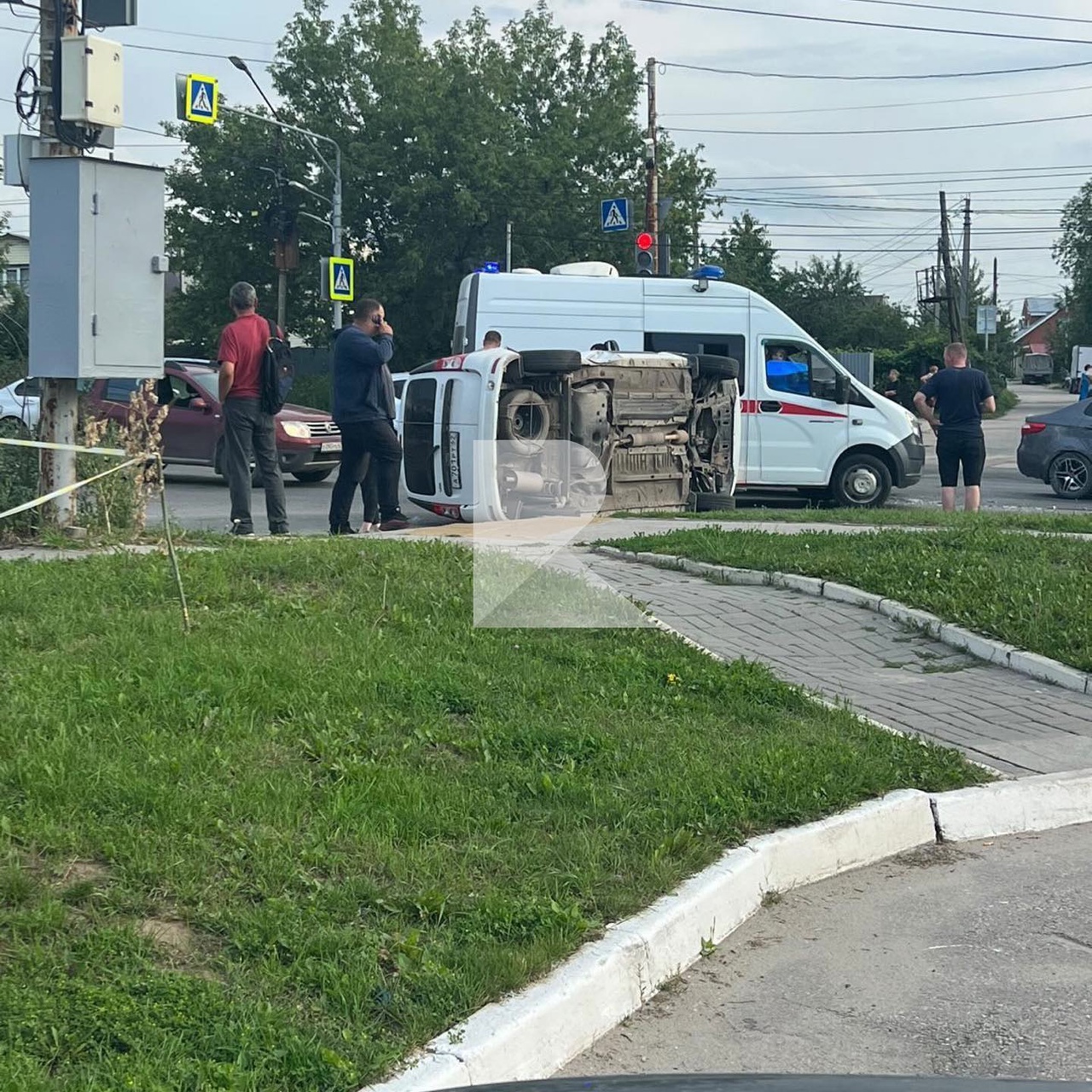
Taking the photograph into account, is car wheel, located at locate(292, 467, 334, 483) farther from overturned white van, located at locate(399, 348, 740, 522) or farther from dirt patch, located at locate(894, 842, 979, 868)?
dirt patch, located at locate(894, 842, 979, 868)

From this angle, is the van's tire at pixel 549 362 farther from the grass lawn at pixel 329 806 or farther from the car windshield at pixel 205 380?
the car windshield at pixel 205 380

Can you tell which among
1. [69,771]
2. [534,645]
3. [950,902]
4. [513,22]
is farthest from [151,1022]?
[513,22]

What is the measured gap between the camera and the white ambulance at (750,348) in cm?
1723

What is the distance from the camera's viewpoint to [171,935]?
385 cm

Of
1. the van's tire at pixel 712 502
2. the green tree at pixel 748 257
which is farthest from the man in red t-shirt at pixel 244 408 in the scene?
the green tree at pixel 748 257

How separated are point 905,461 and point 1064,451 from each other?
3696 millimetres

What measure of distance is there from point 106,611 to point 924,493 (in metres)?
15.7

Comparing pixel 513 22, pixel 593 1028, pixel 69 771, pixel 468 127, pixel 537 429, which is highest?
pixel 513 22

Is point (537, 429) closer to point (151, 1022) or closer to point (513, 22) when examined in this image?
point (151, 1022)

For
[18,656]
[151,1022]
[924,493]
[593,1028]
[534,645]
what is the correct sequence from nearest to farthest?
[151,1022], [593,1028], [18,656], [534,645], [924,493]

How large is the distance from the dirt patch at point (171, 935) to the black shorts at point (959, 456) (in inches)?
473

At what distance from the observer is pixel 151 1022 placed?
11.0ft

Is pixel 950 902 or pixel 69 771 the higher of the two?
pixel 69 771

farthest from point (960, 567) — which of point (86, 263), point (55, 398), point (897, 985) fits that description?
point (55, 398)
